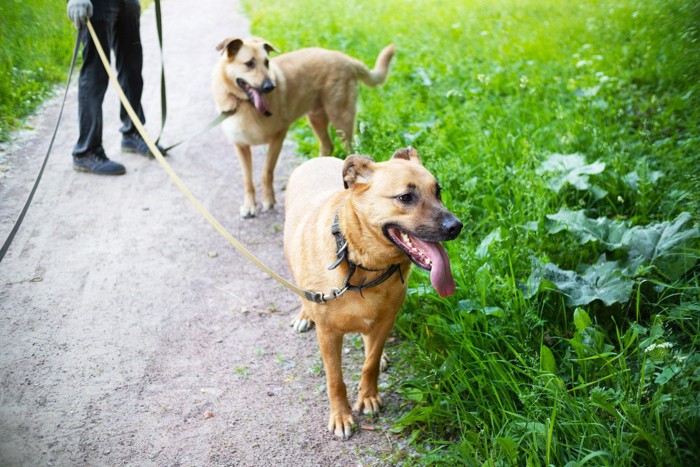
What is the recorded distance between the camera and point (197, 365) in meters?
3.46

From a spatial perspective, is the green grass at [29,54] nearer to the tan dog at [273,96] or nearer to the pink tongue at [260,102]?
the tan dog at [273,96]

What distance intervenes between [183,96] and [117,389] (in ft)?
18.3

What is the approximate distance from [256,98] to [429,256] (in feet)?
10.3

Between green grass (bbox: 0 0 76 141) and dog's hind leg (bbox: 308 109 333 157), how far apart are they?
2.72 m

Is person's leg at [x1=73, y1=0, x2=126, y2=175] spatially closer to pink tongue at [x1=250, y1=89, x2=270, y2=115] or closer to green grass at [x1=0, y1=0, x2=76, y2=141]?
green grass at [x1=0, y1=0, x2=76, y2=141]

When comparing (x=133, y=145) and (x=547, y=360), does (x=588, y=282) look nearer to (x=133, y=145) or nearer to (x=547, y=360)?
(x=547, y=360)

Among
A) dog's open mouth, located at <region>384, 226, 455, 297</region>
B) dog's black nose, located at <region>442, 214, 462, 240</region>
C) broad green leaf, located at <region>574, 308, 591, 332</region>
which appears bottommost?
broad green leaf, located at <region>574, 308, 591, 332</region>

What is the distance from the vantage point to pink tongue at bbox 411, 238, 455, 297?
2506 mm

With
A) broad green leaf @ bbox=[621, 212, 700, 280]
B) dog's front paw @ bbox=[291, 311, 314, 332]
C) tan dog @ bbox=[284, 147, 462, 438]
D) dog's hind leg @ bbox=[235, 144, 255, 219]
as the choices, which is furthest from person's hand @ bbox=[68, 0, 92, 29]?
broad green leaf @ bbox=[621, 212, 700, 280]

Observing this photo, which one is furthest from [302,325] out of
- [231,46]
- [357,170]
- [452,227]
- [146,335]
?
[231,46]

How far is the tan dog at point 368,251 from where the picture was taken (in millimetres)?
2564

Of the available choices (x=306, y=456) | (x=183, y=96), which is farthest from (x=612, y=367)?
(x=183, y=96)

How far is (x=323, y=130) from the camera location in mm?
5898

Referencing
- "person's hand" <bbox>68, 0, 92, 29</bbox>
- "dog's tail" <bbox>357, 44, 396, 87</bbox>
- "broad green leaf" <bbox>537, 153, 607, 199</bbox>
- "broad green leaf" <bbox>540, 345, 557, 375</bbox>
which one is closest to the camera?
"broad green leaf" <bbox>540, 345, 557, 375</bbox>
